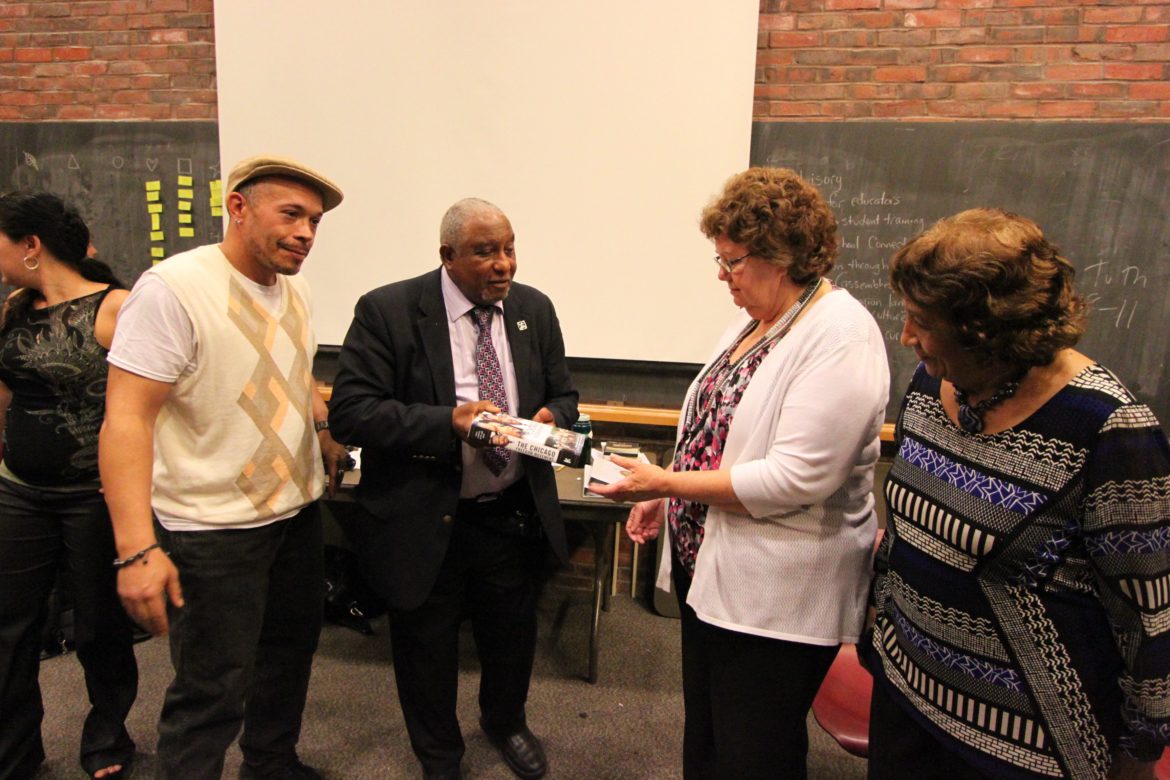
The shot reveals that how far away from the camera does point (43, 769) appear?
1.98 meters

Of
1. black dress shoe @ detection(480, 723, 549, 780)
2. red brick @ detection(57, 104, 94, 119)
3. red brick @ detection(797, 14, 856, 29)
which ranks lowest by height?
black dress shoe @ detection(480, 723, 549, 780)

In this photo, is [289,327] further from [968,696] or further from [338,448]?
[968,696]

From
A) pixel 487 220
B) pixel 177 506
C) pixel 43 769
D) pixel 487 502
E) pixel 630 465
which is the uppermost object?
pixel 487 220

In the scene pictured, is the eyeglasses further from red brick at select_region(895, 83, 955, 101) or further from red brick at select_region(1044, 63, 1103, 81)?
red brick at select_region(1044, 63, 1103, 81)

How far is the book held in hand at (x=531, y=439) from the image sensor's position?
1439mm

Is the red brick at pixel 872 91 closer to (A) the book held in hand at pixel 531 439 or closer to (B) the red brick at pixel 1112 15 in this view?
(B) the red brick at pixel 1112 15

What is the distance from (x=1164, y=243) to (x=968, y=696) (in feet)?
8.49

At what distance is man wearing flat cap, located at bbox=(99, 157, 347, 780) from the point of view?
4.33 ft

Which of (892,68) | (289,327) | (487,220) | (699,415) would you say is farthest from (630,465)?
(892,68)

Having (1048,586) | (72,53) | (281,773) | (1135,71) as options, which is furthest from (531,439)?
(72,53)

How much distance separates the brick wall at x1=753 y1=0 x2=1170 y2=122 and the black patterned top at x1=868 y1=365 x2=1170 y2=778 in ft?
7.10

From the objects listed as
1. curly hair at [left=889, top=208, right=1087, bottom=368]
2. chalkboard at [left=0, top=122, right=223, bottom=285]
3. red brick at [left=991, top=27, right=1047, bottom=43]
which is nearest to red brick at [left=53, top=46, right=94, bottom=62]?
chalkboard at [left=0, top=122, right=223, bottom=285]

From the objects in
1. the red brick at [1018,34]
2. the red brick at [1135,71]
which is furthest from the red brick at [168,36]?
the red brick at [1135,71]

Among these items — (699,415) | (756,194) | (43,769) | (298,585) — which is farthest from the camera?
(43,769)
